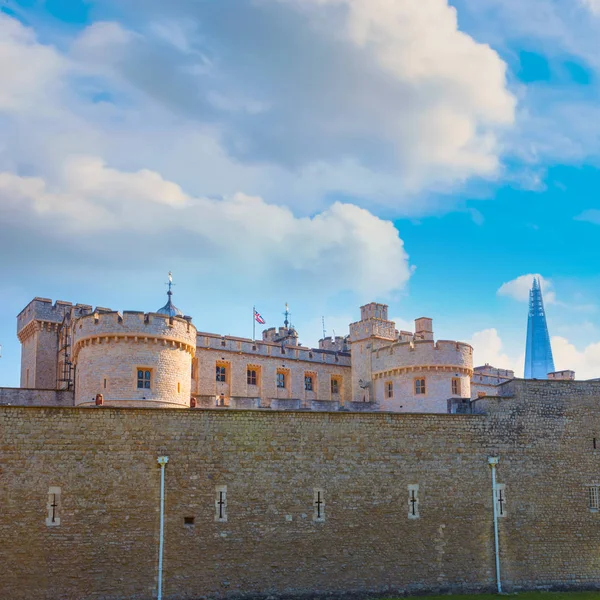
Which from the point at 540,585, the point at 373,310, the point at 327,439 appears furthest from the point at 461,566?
the point at 373,310

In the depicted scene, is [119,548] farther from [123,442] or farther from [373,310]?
[373,310]

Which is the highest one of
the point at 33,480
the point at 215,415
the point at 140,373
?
the point at 140,373

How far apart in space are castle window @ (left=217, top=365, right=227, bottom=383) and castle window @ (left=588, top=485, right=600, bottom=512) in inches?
953

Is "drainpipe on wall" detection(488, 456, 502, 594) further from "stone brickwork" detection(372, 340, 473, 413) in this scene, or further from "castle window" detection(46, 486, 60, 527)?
"castle window" detection(46, 486, 60, 527)

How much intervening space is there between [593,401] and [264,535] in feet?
49.7

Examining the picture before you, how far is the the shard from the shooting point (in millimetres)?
167100

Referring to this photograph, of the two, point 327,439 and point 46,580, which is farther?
point 327,439

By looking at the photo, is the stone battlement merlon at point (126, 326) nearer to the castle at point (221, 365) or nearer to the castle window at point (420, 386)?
the castle at point (221, 365)

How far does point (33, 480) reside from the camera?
2830 centimetres

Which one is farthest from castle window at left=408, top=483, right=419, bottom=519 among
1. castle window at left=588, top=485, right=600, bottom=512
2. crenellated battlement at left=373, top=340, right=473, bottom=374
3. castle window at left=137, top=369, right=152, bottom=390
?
crenellated battlement at left=373, top=340, right=473, bottom=374

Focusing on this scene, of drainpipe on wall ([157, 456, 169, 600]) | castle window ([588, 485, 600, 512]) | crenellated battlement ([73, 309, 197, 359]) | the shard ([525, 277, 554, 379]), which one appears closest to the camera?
drainpipe on wall ([157, 456, 169, 600])

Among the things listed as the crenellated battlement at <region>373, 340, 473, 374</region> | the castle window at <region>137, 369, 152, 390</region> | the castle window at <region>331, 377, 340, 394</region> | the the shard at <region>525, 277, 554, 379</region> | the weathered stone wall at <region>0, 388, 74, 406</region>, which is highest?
the the shard at <region>525, 277, 554, 379</region>

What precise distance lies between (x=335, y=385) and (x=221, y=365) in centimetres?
886

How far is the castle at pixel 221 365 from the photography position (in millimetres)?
40344
